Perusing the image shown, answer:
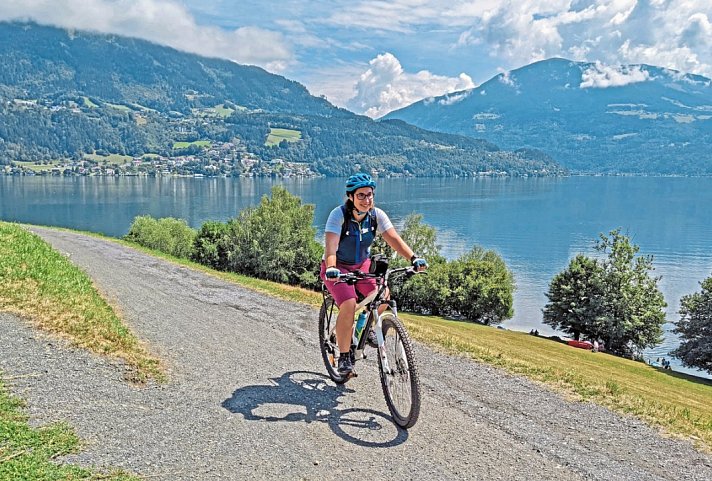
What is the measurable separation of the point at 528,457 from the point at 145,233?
193ft

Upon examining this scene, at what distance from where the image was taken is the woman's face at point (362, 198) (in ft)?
25.2

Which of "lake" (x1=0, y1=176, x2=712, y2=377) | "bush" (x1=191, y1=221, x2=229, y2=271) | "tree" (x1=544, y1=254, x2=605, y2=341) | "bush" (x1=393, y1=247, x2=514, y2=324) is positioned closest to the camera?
"tree" (x1=544, y1=254, x2=605, y2=341)

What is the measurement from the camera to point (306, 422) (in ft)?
24.1

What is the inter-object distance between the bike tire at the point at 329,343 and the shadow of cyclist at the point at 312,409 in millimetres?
195

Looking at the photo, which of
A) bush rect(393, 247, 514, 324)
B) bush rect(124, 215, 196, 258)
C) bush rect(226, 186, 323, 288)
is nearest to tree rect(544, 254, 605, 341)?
bush rect(393, 247, 514, 324)

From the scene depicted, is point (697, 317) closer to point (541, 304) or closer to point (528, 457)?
point (541, 304)

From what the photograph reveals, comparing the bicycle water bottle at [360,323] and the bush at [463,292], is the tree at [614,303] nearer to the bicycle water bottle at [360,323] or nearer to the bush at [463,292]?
the bush at [463,292]

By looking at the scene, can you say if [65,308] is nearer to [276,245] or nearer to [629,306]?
[276,245]

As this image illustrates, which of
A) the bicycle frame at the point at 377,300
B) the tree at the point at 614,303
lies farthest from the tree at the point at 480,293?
the bicycle frame at the point at 377,300

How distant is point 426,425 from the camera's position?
7422mm

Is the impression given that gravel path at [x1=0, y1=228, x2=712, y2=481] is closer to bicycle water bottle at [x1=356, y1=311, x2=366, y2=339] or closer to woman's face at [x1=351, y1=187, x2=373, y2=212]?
bicycle water bottle at [x1=356, y1=311, x2=366, y2=339]

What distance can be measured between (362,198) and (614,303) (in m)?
49.0

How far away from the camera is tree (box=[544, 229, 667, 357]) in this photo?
165 ft

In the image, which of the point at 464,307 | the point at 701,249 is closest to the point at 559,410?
the point at 464,307
